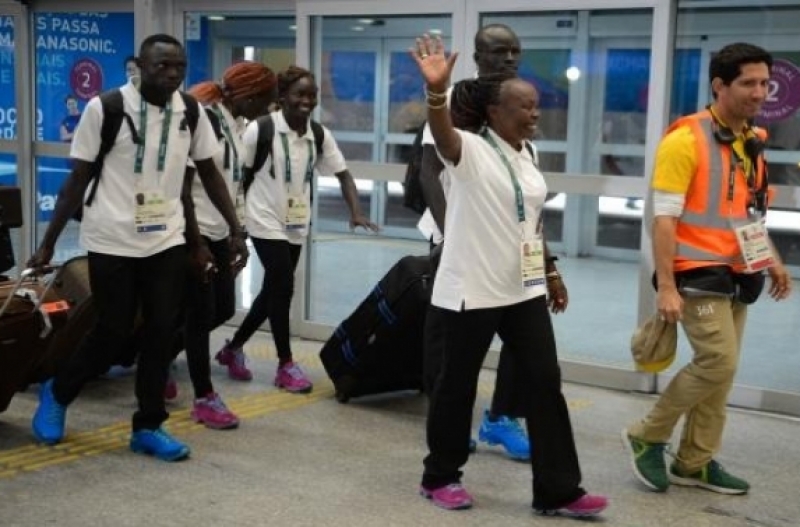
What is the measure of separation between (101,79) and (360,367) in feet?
13.2

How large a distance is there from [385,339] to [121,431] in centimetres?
133

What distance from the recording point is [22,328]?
15.9ft

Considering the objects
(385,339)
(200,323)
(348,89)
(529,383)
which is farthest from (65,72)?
(529,383)

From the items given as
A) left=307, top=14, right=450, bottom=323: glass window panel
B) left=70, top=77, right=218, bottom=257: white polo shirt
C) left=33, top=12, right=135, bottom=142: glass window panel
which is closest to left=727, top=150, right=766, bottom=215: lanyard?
left=70, top=77, right=218, bottom=257: white polo shirt

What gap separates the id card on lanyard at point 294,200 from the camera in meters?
6.11

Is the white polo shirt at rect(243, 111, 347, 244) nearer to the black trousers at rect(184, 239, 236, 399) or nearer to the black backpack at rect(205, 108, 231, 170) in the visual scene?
the black backpack at rect(205, 108, 231, 170)

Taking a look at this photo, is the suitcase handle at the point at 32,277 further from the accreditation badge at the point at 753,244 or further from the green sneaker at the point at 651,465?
the accreditation badge at the point at 753,244

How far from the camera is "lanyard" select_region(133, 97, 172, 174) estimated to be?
4.74 meters

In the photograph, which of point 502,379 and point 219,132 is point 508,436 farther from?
point 219,132

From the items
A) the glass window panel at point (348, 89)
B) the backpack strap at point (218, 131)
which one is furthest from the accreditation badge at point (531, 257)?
the glass window panel at point (348, 89)

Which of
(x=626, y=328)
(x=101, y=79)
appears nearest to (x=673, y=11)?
(x=626, y=328)

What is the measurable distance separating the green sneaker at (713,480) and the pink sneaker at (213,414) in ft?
6.61

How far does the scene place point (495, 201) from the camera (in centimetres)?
409

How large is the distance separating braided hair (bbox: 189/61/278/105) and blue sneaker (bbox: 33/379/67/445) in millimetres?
1660
